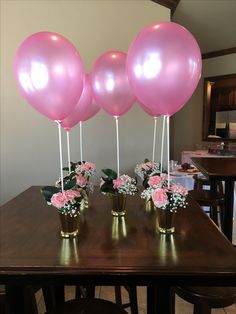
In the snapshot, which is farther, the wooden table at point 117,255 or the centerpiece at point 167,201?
the centerpiece at point 167,201

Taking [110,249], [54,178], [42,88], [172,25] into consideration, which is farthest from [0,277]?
[54,178]

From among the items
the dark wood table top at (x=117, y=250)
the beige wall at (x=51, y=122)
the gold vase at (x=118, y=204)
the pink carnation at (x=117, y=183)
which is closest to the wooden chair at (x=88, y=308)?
the dark wood table top at (x=117, y=250)

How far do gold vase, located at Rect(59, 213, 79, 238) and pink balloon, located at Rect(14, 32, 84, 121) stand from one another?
500 millimetres

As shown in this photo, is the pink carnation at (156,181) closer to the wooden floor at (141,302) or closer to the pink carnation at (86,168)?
the pink carnation at (86,168)

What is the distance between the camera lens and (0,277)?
3.17 ft

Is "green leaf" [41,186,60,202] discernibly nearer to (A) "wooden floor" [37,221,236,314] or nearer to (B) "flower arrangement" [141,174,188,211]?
(B) "flower arrangement" [141,174,188,211]

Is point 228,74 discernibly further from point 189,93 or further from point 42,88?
point 42,88

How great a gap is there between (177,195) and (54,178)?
2.17m

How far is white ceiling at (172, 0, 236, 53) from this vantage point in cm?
387

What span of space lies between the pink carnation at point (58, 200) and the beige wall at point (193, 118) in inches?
208

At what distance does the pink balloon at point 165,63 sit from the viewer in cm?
109

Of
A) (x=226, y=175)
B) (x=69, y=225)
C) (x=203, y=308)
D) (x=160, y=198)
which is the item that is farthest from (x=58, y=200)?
(x=226, y=175)

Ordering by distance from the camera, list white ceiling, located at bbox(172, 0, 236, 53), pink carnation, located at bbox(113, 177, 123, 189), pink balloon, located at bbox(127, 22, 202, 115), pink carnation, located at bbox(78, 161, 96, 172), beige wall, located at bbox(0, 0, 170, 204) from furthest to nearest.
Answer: white ceiling, located at bbox(172, 0, 236, 53) < beige wall, located at bbox(0, 0, 170, 204) < pink carnation, located at bbox(78, 161, 96, 172) < pink carnation, located at bbox(113, 177, 123, 189) < pink balloon, located at bbox(127, 22, 202, 115)

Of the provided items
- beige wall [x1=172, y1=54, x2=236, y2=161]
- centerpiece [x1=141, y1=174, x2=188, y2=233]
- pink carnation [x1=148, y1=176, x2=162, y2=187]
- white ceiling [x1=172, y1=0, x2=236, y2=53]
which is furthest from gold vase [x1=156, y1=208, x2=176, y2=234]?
beige wall [x1=172, y1=54, x2=236, y2=161]
